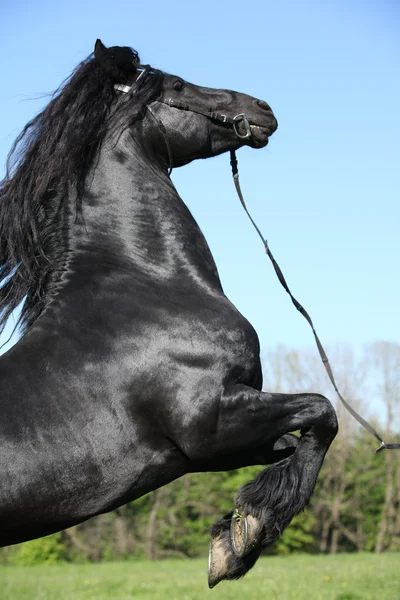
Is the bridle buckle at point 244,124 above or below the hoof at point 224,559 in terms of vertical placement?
above

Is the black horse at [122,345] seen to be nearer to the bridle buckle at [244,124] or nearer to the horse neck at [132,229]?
the horse neck at [132,229]

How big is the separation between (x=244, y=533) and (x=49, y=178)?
2085mm

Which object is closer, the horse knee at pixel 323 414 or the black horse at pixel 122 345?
the black horse at pixel 122 345

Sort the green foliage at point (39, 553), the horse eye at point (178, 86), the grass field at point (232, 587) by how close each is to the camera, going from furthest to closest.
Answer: the green foliage at point (39, 553) < the grass field at point (232, 587) < the horse eye at point (178, 86)

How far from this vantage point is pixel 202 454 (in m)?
3.64

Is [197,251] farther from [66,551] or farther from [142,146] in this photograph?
[66,551]

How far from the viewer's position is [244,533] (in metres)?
3.68

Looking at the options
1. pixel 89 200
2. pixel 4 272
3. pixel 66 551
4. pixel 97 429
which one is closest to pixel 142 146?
pixel 89 200

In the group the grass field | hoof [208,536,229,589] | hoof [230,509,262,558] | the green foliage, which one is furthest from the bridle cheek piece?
the green foliage

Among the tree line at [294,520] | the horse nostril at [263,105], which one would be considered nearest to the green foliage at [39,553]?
the tree line at [294,520]

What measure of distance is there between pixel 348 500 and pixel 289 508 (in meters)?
29.5

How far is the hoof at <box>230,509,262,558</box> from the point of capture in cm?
367

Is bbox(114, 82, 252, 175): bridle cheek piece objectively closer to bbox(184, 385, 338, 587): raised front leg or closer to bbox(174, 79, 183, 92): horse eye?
bbox(174, 79, 183, 92): horse eye

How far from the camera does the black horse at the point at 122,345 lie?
3.52 metres
